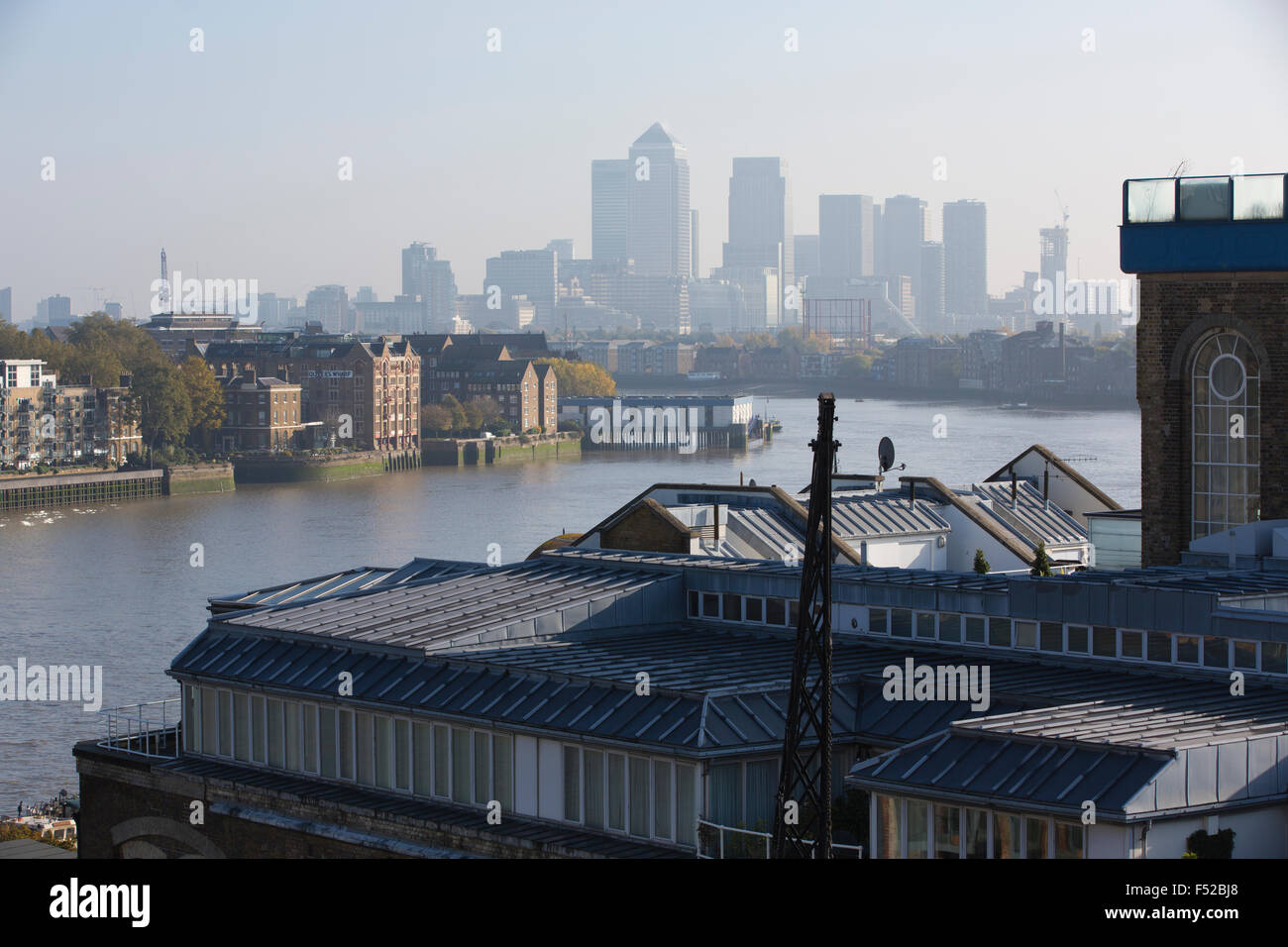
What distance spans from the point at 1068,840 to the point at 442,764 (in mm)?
4880

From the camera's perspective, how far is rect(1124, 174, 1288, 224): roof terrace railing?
1683 centimetres

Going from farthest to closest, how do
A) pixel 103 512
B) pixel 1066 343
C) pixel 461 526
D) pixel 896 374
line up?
1. pixel 896 374
2. pixel 1066 343
3. pixel 103 512
4. pixel 461 526

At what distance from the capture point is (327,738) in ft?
45.9

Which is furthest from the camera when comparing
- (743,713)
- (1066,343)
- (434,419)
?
(1066,343)

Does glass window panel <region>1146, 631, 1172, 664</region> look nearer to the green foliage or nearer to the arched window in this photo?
the arched window

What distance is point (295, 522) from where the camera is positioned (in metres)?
61.2

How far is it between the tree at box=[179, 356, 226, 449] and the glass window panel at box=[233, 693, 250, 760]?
75.5 meters

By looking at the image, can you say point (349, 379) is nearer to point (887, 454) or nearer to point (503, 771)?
point (887, 454)

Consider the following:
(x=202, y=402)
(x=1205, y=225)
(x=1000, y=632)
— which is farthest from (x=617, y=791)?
(x=202, y=402)

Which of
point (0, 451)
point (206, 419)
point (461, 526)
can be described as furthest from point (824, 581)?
point (206, 419)

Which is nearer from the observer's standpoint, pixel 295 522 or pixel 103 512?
pixel 295 522

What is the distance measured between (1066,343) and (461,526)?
9613 cm

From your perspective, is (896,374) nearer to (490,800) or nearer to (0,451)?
(0,451)

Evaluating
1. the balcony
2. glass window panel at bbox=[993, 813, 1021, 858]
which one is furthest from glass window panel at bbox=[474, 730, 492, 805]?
the balcony
